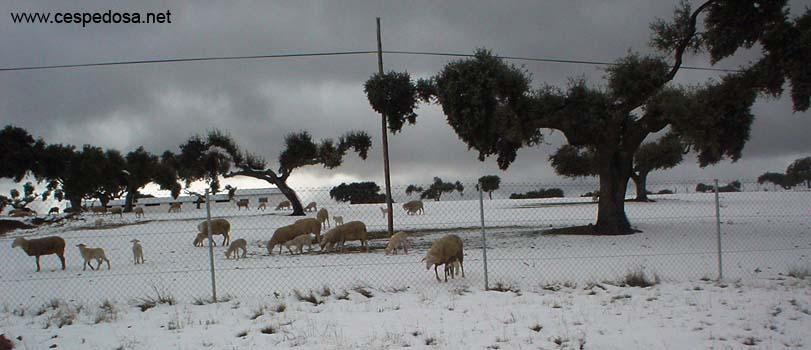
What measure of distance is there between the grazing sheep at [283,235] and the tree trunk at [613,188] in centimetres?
1091

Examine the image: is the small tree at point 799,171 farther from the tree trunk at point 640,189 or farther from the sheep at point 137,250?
the sheep at point 137,250

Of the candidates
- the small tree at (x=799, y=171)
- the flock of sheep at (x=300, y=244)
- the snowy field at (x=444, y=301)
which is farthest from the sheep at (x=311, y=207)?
the small tree at (x=799, y=171)

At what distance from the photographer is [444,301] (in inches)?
359

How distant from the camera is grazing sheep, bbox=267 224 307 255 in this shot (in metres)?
18.1

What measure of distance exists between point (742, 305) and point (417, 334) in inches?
193

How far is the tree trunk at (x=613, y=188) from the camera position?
837 inches

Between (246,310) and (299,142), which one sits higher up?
(299,142)

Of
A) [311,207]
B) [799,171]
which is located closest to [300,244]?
[311,207]

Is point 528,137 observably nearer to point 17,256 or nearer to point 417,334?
point 417,334

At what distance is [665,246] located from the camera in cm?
1647

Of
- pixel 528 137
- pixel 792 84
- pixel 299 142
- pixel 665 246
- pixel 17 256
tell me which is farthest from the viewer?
pixel 299 142

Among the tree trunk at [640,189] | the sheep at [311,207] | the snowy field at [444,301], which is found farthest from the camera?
the tree trunk at [640,189]

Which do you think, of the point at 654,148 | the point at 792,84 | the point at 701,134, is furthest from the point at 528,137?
the point at 654,148

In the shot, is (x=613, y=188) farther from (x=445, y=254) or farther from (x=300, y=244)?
(x=445, y=254)
